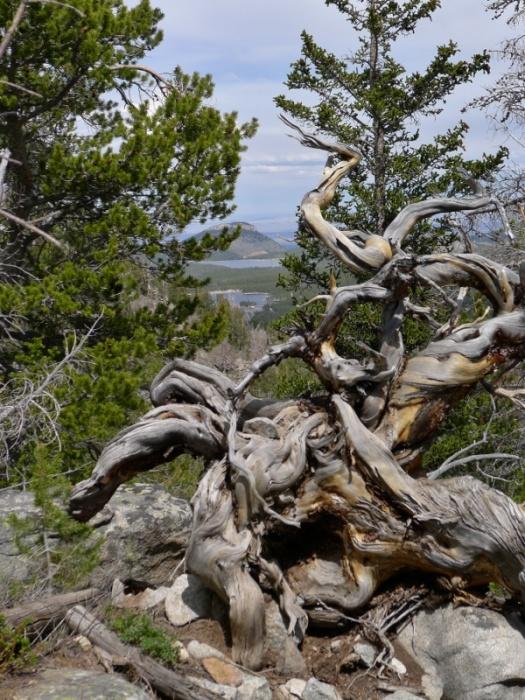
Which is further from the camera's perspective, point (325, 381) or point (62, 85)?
point (62, 85)

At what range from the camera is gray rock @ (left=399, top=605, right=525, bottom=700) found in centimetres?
484

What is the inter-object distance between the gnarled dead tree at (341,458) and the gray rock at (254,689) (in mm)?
262

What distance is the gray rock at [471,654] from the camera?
4844mm

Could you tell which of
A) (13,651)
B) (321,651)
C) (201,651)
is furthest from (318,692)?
(13,651)

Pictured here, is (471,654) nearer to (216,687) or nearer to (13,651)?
(216,687)

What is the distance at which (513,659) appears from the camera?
4.88m

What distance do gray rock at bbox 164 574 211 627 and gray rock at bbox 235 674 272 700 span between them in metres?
0.77

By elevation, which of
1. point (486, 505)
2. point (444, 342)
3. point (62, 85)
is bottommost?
point (486, 505)

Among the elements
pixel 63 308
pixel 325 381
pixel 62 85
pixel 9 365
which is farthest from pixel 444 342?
pixel 62 85

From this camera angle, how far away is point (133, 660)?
435 centimetres

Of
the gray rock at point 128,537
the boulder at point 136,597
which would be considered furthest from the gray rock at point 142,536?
the boulder at point 136,597

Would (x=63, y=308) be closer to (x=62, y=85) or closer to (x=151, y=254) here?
(x=151, y=254)

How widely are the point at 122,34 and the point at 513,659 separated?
31.9 ft

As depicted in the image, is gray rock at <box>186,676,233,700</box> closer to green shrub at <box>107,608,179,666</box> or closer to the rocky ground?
the rocky ground
